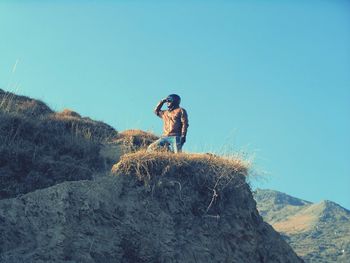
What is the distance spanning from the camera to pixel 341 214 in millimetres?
154875

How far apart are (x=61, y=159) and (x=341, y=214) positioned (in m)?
149

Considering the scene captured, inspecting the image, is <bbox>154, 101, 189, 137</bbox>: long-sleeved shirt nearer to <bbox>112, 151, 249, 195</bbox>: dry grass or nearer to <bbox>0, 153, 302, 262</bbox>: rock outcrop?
<bbox>112, 151, 249, 195</bbox>: dry grass

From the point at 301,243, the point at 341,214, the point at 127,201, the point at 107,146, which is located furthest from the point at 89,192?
the point at 341,214

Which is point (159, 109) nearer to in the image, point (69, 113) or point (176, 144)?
point (176, 144)

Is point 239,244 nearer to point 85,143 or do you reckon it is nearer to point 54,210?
point 54,210

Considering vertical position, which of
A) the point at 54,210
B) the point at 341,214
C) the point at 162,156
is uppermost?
the point at 341,214

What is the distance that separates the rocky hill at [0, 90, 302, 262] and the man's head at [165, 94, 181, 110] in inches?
77.1

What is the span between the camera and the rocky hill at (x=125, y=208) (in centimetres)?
995

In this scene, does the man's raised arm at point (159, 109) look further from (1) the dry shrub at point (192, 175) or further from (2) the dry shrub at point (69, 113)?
(2) the dry shrub at point (69, 113)

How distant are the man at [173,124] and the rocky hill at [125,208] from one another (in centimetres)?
127

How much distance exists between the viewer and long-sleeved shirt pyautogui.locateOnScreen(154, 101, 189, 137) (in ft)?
46.9

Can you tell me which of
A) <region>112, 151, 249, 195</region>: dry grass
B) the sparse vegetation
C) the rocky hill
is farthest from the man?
the sparse vegetation

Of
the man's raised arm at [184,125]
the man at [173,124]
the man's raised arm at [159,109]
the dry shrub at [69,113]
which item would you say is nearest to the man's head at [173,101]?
the man at [173,124]

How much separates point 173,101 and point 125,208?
4466 millimetres
